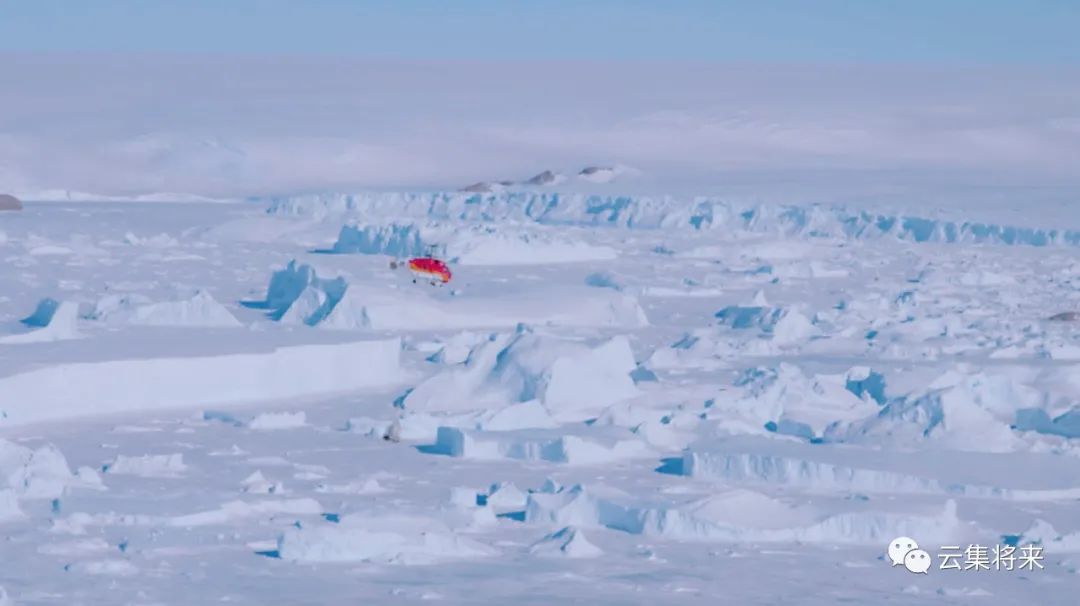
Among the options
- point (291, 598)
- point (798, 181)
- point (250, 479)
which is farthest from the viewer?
point (798, 181)

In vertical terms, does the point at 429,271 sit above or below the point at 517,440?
above

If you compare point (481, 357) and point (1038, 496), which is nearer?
point (1038, 496)

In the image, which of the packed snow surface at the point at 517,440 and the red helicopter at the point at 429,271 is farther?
the red helicopter at the point at 429,271

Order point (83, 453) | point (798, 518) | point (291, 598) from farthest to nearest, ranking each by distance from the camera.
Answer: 1. point (83, 453)
2. point (798, 518)
3. point (291, 598)

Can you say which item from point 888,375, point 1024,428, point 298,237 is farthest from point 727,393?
point 298,237

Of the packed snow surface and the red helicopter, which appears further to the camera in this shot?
the red helicopter

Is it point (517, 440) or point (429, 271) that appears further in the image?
point (429, 271)

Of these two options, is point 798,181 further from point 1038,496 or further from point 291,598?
point 291,598
